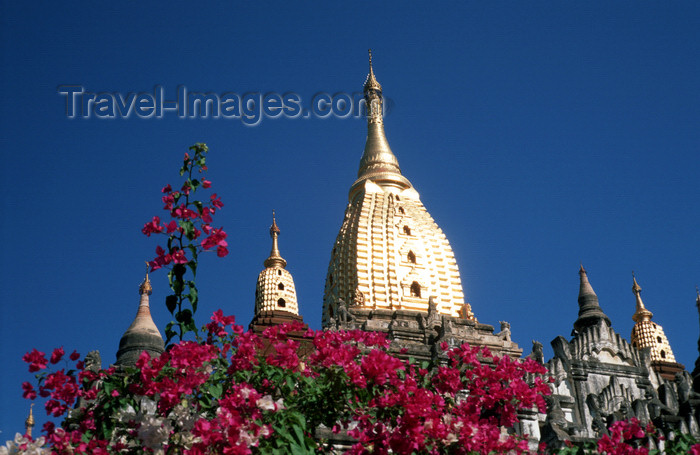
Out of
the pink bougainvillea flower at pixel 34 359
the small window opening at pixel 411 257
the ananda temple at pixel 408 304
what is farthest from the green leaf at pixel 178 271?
the small window opening at pixel 411 257

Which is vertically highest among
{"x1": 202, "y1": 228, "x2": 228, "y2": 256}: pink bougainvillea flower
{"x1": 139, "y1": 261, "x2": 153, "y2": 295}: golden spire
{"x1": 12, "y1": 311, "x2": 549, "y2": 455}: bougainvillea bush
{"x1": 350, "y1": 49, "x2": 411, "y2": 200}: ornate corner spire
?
{"x1": 350, "y1": 49, "x2": 411, "y2": 200}: ornate corner spire

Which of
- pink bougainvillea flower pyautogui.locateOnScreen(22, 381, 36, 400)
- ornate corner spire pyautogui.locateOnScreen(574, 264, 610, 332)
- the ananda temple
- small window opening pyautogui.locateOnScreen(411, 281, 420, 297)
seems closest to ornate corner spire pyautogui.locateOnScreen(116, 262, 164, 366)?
the ananda temple

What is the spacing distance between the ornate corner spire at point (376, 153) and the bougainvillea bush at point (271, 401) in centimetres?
4576

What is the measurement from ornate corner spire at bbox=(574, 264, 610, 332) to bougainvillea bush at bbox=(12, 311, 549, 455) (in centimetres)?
2623

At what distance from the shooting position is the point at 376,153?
2320 inches

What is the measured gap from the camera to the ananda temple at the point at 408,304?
74.1 ft

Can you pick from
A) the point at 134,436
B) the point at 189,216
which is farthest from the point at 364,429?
the point at 189,216

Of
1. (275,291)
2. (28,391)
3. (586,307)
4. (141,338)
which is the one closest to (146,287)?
(141,338)

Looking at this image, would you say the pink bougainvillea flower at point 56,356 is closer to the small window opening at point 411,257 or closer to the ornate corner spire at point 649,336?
the small window opening at point 411,257

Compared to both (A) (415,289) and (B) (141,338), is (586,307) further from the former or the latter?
(B) (141,338)

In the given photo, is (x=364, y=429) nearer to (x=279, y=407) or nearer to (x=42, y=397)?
(x=279, y=407)

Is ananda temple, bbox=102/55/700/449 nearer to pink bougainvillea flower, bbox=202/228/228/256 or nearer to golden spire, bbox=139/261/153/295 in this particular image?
golden spire, bbox=139/261/153/295

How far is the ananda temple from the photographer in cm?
2259

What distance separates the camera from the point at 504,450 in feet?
31.3
